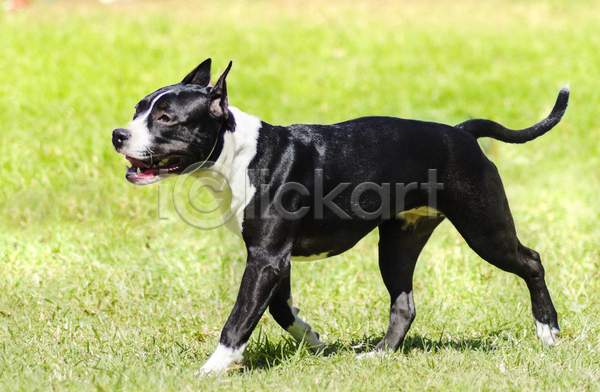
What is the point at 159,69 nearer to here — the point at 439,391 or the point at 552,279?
the point at 552,279

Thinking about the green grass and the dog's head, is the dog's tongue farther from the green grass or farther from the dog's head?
the green grass

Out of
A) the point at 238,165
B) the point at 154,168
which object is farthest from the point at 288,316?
the point at 154,168

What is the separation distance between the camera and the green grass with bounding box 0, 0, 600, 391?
11.7 ft

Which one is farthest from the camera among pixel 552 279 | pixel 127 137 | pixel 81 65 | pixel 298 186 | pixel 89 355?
pixel 81 65

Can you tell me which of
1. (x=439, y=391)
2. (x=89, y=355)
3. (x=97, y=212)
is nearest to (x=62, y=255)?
(x=97, y=212)

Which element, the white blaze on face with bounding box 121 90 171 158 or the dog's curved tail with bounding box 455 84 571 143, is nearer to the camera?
the white blaze on face with bounding box 121 90 171 158

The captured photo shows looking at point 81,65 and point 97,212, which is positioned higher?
point 81,65

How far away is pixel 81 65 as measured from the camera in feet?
33.4

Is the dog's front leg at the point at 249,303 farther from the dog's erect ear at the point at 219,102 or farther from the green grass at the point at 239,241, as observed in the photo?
the dog's erect ear at the point at 219,102

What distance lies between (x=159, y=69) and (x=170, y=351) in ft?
24.9

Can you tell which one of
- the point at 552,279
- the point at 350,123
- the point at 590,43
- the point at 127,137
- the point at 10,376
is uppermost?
the point at 590,43

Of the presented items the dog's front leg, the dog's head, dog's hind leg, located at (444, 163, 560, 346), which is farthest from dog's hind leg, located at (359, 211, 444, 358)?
the dog's head

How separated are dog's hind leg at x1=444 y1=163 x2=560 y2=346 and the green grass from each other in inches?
7.8

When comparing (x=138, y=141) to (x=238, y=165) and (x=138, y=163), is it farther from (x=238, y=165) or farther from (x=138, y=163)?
(x=238, y=165)
